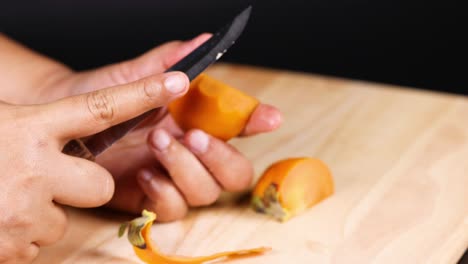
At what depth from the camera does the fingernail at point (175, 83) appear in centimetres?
95

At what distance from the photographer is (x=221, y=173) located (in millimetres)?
1123

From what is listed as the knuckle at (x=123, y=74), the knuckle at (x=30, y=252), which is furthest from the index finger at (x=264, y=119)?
the knuckle at (x=30, y=252)

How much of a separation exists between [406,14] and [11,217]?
6.03ft

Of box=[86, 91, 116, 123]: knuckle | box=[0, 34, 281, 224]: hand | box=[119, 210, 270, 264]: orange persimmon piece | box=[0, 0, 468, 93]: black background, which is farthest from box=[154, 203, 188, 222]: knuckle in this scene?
box=[0, 0, 468, 93]: black background

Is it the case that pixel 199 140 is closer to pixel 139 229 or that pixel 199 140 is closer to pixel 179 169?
pixel 179 169

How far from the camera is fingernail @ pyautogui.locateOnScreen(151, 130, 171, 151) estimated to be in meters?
1.08

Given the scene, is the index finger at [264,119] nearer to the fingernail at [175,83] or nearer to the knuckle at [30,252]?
the fingernail at [175,83]

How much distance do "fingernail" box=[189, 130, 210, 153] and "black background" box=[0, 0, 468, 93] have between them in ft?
4.68

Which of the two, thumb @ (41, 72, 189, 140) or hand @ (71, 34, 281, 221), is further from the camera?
hand @ (71, 34, 281, 221)

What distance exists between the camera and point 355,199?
115 cm

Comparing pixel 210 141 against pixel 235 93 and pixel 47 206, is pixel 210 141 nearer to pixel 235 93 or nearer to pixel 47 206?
pixel 235 93

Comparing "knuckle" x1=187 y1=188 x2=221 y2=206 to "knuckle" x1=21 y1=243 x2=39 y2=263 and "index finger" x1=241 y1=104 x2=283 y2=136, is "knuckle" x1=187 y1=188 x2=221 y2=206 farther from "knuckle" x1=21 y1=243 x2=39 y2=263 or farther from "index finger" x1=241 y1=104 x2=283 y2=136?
"knuckle" x1=21 y1=243 x2=39 y2=263

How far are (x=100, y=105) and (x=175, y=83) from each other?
94mm

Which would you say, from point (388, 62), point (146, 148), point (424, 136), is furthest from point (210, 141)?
point (388, 62)
